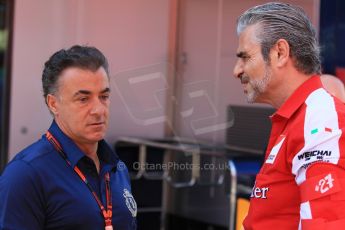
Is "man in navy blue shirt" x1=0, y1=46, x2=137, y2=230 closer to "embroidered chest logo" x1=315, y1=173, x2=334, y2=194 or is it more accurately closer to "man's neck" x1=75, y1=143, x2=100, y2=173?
"man's neck" x1=75, y1=143, x2=100, y2=173

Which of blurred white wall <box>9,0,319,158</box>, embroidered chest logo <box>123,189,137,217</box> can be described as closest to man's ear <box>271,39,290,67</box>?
embroidered chest logo <box>123,189,137,217</box>

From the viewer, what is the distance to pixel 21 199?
192 cm

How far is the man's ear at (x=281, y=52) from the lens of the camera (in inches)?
72.4

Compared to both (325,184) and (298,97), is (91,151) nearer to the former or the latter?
(298,97)

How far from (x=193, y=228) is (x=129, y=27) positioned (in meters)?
1.88

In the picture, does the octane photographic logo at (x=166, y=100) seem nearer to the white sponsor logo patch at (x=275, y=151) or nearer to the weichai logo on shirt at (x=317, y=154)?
the white sponsor logo patch at (x=275, y=151)

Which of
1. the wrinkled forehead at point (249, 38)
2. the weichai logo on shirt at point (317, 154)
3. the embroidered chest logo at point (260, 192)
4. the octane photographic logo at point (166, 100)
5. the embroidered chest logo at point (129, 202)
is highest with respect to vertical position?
the octane photographic logo at point (166, 100)

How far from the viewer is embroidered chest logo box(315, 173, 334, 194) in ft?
5.35

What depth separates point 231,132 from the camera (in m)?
5.52

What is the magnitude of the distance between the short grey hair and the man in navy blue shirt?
60 centimetres

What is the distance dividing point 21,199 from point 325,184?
850mm

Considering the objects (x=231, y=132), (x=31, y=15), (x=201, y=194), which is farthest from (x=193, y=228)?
(x=31, y=15)

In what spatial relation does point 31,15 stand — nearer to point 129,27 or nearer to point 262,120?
point 129,27

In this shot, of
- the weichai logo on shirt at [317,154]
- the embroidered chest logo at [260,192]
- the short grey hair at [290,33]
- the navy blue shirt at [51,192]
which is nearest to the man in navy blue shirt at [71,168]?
the navy blue shirt at [51,192]
